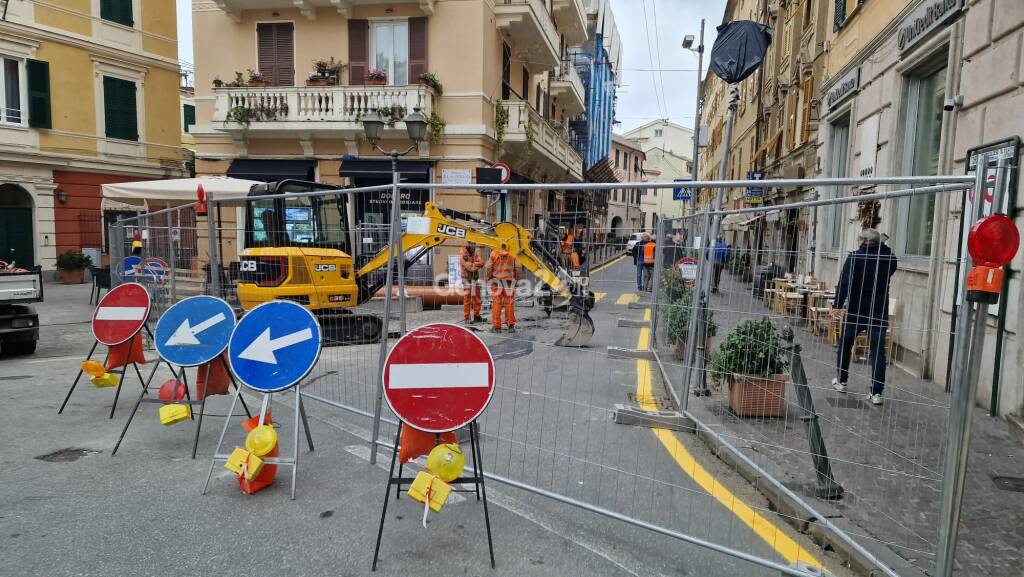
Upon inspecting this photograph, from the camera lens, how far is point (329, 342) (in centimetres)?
586

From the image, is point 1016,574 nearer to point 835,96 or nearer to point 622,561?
point 622,561

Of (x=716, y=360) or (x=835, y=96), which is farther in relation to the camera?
(x=835, y=96)

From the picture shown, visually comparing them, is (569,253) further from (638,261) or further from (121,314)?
(121,314)

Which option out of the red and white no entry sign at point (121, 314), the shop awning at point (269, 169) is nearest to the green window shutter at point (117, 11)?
the shop awning at point (269, 169)

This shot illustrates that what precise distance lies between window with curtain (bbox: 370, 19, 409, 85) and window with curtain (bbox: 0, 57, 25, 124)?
12.3 m

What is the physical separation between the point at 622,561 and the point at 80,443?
4543mm

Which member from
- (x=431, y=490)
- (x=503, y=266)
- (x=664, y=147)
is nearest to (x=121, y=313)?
(x=503, y=266)

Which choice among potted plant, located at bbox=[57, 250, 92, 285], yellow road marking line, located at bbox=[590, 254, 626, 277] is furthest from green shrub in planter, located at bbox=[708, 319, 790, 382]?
potted plant, located at bbox=[57, 250, 92, 285]

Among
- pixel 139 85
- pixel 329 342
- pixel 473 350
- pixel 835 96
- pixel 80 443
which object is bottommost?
pixel 80 443

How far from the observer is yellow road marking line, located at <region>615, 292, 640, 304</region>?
516 cm

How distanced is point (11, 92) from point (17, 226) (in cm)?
448

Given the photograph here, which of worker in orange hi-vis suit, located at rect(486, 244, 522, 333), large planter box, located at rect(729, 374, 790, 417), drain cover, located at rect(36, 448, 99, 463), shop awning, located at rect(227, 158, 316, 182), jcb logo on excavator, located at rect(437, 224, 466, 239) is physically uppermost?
shop awning, located at rect(227, 158, 316, 182)

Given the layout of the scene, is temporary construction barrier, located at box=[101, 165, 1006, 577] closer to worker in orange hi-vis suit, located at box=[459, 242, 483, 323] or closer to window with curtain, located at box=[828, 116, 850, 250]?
worker in orange hi-vis suit, located at box=[459, 242, 483, 323]

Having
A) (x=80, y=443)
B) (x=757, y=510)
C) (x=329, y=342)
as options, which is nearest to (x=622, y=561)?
(x=757, y=510)
